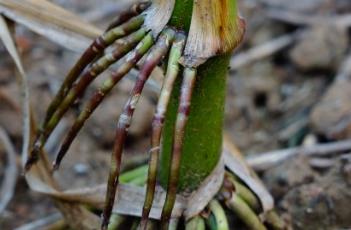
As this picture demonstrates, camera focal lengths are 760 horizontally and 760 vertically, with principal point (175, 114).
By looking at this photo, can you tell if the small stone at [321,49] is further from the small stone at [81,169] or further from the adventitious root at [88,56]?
the adventitious root at [88,56]

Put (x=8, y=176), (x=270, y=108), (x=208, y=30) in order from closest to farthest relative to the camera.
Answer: (x=208, y=30) → (x=8, y=176) → (x=270, y=108)

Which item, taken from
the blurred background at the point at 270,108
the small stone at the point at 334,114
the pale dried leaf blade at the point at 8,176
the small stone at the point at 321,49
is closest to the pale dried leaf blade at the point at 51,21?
the blurred background at the point at 270,108

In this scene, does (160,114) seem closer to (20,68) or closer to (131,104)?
(131,104)

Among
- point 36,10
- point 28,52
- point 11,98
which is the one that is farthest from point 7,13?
point 28,52

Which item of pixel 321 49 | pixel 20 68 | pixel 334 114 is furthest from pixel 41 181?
pixel 321 49

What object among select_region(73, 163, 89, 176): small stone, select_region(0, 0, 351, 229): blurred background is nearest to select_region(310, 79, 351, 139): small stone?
select_region(0, 0, 351, 229): blurred background
